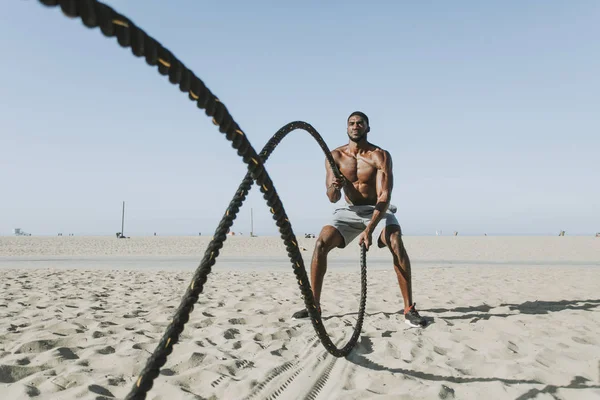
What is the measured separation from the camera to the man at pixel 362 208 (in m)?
4.27

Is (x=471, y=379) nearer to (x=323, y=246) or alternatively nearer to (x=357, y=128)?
(x=323, y=246)

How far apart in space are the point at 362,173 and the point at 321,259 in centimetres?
109

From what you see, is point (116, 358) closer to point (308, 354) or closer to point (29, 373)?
point (29, 373)

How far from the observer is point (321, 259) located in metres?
4.33

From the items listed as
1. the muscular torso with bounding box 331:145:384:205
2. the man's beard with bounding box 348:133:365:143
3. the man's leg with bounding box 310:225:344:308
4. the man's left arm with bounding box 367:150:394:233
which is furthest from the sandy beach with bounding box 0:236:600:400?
the man's beard with bounding box 348:133:365:143

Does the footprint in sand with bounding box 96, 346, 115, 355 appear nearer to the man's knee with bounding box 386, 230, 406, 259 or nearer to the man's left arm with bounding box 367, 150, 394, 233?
the man's left arm with bounding box 367, 150, 394, 233

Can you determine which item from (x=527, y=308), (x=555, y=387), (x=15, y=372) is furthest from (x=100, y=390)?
(x=527, y=308)

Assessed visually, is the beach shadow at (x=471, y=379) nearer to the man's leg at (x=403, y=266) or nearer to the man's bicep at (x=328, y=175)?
the man's leg at (x=403, y=266)

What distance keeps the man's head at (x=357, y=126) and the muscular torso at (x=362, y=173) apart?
0.17m

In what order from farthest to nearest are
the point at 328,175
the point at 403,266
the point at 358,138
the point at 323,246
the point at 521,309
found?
1. the point at 521,309
2. the point at 328,175
3. the point at 358,138
4. the point at 323,246
5. the point at 403,266

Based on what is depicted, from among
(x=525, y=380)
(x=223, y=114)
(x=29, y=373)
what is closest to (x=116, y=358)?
(x=29, y=373)

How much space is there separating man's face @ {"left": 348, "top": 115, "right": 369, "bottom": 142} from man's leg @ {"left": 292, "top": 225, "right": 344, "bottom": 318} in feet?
3.41

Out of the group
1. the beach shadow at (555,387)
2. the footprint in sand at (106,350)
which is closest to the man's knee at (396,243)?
the beach shadow at (555,387)

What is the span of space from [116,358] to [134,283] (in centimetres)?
475
